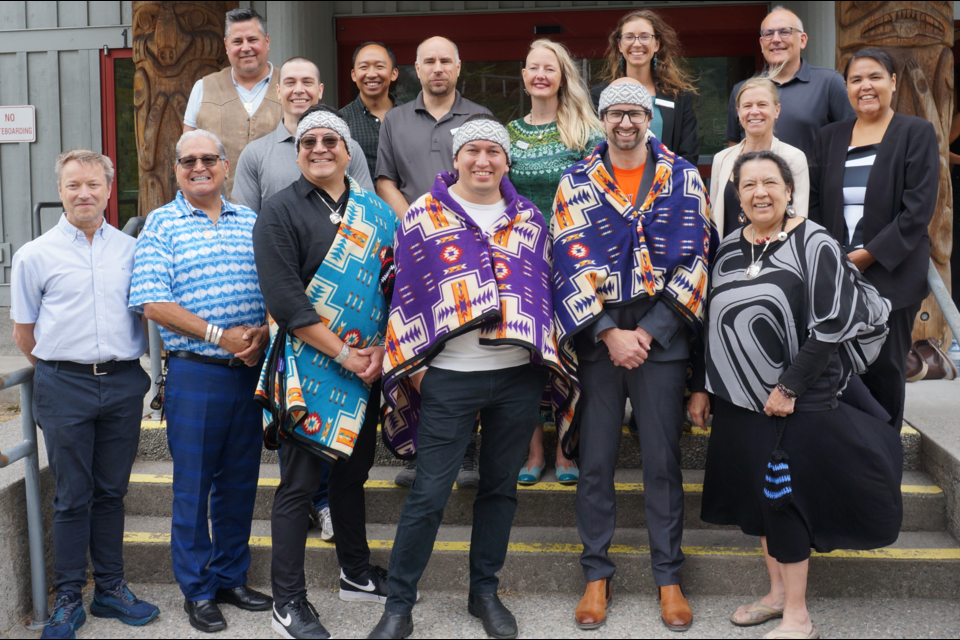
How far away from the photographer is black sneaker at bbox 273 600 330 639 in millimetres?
2900

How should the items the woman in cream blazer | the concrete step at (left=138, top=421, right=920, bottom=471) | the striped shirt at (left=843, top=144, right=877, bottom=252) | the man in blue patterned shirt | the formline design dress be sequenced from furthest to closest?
the concrete step at (left=138, top=421, right=920, bottom=471) → the striped shirt at (left=843, top=144, right=877, bottom=252) → the woman in cream blazer → the man in blue patterned shirt → the formline design dress

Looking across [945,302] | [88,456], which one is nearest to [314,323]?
[88,456]

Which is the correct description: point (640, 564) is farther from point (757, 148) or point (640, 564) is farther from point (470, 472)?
point (757, 148)

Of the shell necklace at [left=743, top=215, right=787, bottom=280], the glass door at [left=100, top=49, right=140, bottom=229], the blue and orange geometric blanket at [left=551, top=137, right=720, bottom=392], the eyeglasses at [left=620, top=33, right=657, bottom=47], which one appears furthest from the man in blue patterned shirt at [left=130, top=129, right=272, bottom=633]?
the glass door at [left=100, top=49, right=140, bottom=229]

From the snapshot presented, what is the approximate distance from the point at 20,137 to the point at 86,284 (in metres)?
4.72

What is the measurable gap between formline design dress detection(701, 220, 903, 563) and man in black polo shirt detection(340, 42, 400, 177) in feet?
6.16

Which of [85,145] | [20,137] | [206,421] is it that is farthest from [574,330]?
[20,137]

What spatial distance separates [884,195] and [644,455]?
1507 millimetres

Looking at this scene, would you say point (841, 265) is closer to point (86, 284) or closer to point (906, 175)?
point (906, 175)

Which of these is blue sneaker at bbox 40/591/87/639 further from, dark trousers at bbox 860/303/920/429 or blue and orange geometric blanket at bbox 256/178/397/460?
dark trousers at bbox 860/303/920/429

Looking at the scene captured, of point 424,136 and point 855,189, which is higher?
point 424,136

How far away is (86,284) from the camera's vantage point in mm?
2957

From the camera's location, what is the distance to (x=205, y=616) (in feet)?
9.87

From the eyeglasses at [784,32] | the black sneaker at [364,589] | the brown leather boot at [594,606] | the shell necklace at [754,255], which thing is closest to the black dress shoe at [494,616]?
the brown leather boot at [594,606]
